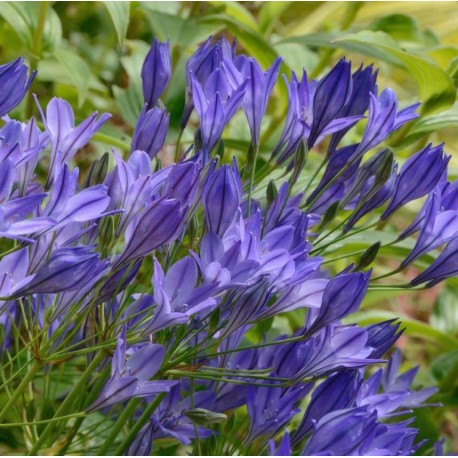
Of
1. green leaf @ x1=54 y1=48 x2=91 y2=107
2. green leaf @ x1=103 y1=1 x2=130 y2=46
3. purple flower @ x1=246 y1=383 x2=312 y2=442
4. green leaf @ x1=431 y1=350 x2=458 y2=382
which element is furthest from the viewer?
green leaf @ x1=431 y1=350 x2=458 y2=382

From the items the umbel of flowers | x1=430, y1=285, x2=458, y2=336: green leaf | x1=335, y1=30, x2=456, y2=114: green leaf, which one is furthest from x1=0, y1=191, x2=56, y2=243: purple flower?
x1=430, y1=285, x2=458, y2=336: green leaf

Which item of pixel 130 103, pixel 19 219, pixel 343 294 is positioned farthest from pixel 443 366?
pixel 19 219

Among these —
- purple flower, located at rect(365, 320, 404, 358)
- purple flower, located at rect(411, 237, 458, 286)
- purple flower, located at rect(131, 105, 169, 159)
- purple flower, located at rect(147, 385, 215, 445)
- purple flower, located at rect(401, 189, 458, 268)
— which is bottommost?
purple flower, located at rect(147, 385, 215, 445)

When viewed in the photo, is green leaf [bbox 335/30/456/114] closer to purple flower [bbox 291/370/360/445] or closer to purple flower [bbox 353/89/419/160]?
purple flower [bbox 353/89/419/160]

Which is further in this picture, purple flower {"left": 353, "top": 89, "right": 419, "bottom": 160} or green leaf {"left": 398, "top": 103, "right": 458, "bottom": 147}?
green leaf {"left": 398, "top": 103, "right": 458, "bottom": 147}

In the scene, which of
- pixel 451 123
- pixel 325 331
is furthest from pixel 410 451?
pixel 451 123

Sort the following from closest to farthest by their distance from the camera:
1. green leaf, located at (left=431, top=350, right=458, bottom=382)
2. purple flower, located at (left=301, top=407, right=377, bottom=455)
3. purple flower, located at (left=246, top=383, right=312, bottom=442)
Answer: purple flower, located at (left=301, top=407, right=377, bottom=455) → purple flower, located at (left=246, top=383, right=312, bottom=442) → green leaf, located at (left=431, top=350, right=458, bottom=382)
